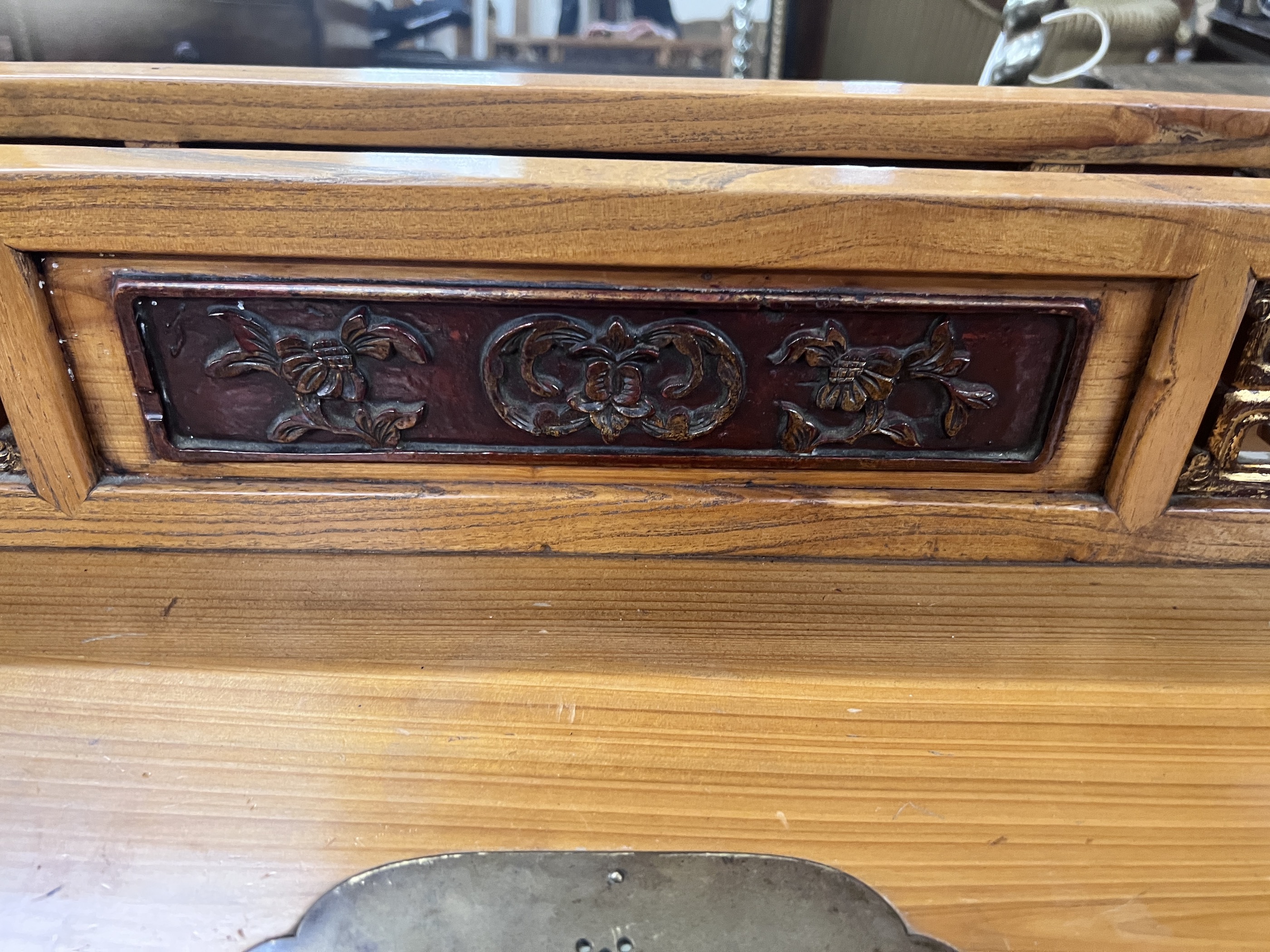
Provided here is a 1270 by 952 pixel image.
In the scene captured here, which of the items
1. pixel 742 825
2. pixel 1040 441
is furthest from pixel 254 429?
pixel 1040 441

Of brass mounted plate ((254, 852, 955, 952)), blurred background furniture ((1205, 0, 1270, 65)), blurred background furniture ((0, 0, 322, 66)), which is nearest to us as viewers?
brass mounted plate ((254, 852, 955, 952))

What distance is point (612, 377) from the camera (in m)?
0.50

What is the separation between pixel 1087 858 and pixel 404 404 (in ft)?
1.39

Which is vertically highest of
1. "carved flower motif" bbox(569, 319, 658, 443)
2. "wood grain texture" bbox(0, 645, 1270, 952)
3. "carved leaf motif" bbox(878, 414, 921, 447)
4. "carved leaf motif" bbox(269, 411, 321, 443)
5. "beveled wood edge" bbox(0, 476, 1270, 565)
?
"carved flower motif" bbox(569, 319, 658, 443)

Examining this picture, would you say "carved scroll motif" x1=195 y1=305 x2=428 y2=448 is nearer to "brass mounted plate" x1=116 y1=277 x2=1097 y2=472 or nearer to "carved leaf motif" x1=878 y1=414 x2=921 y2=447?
"brass mounted plate" x1=116 y1=277 x2=1097 y2=472

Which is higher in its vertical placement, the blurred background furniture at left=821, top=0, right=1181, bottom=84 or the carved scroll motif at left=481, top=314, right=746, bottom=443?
the blurred background furniture at left=821, top=0, right=1181, bottom=84

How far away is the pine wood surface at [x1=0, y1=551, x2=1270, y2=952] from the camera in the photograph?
1.31ft

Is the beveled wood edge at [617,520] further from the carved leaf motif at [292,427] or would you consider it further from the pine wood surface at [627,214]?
the pine wood surface at [627,214]

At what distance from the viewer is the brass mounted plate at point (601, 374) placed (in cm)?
47

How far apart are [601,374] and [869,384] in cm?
15

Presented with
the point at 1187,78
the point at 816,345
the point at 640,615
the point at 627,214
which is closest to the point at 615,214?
the point at 627,214

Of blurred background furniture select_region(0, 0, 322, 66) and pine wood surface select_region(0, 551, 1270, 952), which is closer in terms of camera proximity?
pine wood surface select_region(0, 551, 1270, 952)

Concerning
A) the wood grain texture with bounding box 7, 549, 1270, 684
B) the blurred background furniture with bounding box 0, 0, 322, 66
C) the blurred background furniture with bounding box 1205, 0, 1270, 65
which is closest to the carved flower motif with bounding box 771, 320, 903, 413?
the wood grain texture with bounding box 7, 549, 1270, 684

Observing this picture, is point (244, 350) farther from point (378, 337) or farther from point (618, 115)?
point (618, 115)
